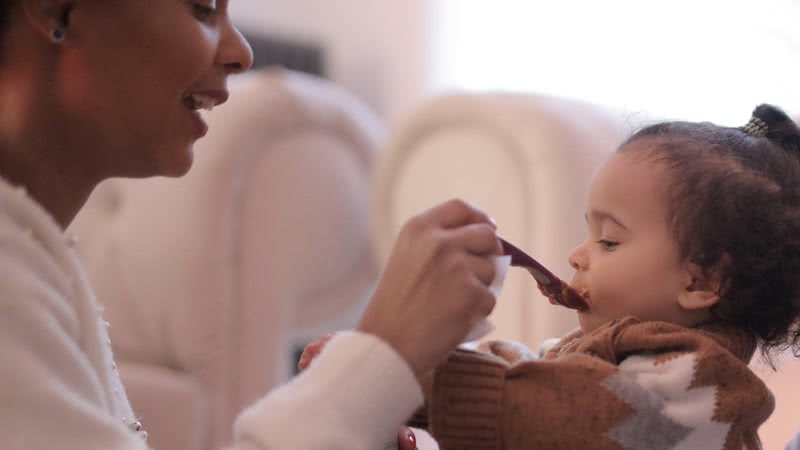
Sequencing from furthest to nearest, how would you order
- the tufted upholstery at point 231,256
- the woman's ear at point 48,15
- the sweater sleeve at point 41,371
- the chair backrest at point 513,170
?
the tufted upholstery at point 231,256 < the chair backrest at point 513,170 < the woman's ear at point 48,15 < the sweater sleeve at point 41,371

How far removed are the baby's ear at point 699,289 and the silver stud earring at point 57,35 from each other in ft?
1.75

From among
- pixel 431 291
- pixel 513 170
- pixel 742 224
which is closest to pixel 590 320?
pixel 742 224

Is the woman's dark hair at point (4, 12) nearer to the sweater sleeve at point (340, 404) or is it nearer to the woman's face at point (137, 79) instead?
the woman's face at point (137, 79)

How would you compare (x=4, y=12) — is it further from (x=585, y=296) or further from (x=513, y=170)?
(x=513, y=170)

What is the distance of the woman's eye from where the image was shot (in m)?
0.79

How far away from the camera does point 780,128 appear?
943 mm

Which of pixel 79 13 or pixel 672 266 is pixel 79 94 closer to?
pixel 79 13

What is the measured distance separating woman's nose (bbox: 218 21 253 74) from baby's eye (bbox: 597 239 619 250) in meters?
0.34

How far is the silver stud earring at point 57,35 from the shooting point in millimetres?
725

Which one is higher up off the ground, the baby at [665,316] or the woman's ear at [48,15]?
the woman's ear at [48,15]

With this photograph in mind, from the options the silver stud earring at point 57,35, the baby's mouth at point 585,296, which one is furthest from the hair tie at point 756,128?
the silver stud earring at point 57,35

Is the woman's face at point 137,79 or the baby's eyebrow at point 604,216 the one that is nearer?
the woman's face at point 137,79

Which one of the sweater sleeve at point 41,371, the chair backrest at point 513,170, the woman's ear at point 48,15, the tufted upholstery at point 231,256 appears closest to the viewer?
the sweater sleeve at point 41,371

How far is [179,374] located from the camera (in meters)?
1.84
